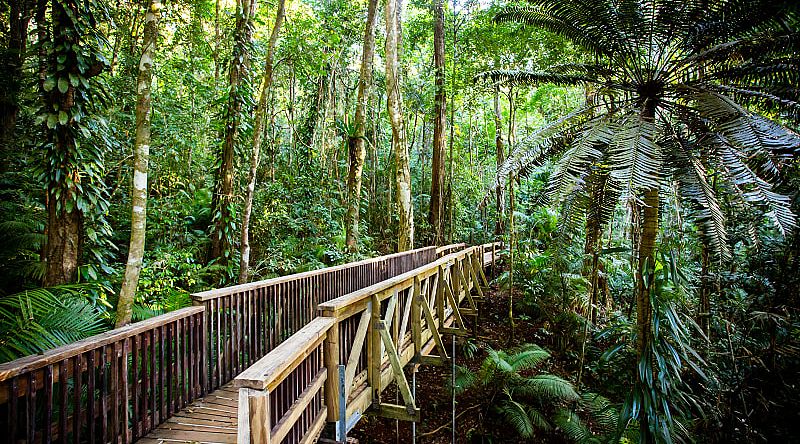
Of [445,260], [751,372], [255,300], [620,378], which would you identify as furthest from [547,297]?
[255,300]

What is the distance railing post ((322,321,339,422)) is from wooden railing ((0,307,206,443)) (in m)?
1.14

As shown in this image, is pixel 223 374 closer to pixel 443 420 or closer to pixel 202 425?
pixel 202 425

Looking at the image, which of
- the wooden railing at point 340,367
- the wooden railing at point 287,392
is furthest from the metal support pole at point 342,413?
the wooden railing at point 287,392

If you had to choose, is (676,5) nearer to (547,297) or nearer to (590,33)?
(590,33)

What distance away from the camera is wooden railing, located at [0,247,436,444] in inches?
80.1

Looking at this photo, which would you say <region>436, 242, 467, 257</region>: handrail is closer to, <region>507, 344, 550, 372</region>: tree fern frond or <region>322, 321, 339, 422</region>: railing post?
<region>507, 344, 550, 372</region>: tree fern frond

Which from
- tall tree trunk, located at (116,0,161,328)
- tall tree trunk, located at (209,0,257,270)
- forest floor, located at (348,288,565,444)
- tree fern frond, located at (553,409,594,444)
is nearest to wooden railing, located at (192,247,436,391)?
tall tree trunk, located at (116,0,161,328)

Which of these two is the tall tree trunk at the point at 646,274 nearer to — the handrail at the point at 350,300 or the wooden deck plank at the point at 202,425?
the handrail at the point at 350,300

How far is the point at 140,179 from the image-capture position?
14.2ft

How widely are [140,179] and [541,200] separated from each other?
12.8 ft

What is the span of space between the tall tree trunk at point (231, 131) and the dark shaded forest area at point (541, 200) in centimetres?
5

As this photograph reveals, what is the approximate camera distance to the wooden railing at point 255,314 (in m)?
3.50

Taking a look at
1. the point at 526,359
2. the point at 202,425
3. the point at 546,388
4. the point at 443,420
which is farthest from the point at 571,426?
the point at 202,425

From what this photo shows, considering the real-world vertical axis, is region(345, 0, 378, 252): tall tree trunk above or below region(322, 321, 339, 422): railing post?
above
